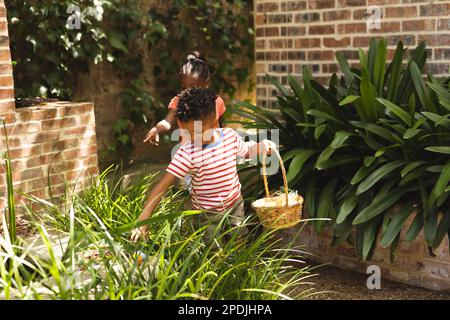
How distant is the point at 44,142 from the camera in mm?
4316

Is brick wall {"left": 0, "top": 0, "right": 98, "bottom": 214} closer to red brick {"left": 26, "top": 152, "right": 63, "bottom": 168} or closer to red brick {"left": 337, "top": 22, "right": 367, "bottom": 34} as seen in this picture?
red brick {"left": 26, "top": 152, "right": 63, "bottom": 168}

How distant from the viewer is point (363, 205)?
12.8 feet

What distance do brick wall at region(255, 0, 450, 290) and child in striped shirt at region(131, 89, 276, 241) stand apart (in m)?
1.05

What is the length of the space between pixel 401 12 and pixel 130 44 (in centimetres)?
281

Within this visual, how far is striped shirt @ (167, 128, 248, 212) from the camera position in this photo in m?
3.43

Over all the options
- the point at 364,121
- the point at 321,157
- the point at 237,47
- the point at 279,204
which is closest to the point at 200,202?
the point at 279,204

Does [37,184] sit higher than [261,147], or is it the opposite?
[261,147]

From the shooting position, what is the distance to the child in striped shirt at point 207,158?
3.39 meters

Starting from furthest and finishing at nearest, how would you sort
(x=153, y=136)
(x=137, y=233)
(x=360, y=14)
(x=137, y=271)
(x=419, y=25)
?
(x=360, y=14), (x=419, y=25), (x=153, y=136), (x=137, y=233), (x=137, y=271)

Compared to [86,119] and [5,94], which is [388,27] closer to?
[86,119]

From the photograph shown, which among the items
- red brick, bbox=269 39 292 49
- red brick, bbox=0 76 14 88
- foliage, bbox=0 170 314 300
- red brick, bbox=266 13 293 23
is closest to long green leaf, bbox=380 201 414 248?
foliage, bbox=0 170 314 300

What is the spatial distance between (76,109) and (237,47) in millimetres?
3241

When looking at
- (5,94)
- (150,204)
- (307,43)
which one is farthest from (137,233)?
(307,43)
